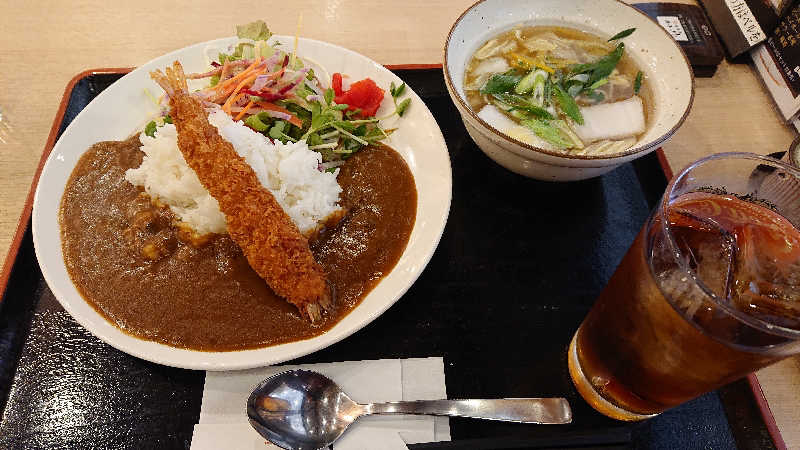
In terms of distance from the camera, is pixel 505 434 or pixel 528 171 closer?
pixel 505 434

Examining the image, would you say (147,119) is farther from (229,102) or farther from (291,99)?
(291,99)

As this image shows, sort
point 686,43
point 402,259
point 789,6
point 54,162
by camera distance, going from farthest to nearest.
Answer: point 686,43 < point 789,6 < point 54,162 < point 402,259

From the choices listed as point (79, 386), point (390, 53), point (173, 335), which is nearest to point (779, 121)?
point (390, 53)

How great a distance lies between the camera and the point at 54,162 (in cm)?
197

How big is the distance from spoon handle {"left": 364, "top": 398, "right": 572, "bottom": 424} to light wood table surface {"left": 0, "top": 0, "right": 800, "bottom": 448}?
1369mm

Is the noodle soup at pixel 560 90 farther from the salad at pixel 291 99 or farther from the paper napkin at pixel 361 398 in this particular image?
the paper napkin at pixel 361 398

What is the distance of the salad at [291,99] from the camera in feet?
7.14

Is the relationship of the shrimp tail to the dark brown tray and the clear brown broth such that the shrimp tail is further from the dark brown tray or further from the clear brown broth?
the clear brown broth

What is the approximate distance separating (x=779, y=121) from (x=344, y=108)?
82.3 inches

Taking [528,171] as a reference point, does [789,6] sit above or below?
above

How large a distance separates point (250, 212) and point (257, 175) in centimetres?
27

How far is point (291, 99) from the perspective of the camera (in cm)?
230

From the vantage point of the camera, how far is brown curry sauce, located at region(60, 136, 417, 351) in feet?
5.23

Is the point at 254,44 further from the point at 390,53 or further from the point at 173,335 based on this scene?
the point at 173,335
